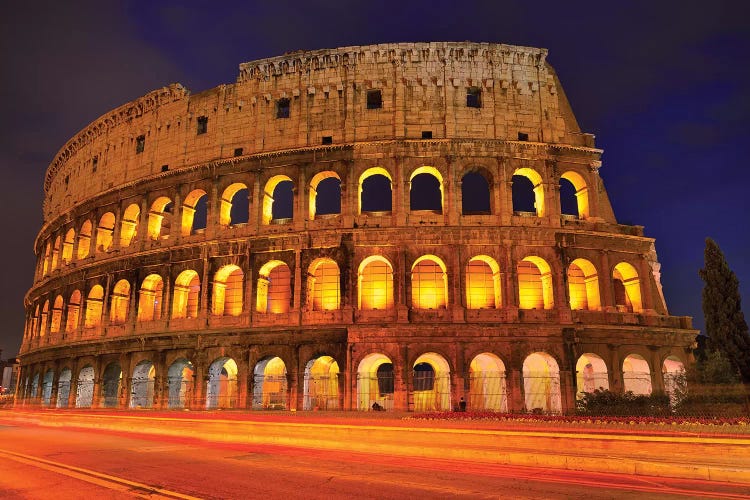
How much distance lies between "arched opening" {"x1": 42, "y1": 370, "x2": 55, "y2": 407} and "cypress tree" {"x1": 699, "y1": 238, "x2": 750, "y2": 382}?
36432 millimetres

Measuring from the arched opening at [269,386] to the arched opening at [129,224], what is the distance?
38.9 feet

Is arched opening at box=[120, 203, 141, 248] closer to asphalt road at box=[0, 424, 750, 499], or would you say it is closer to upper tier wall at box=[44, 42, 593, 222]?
upper tier wall at box=[44, 42, 593, 222]


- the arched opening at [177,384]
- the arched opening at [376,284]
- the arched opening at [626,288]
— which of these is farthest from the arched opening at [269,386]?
the arched opening at [626,288]

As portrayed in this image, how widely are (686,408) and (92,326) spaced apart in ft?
99.6

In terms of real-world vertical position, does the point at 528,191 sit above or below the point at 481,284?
above

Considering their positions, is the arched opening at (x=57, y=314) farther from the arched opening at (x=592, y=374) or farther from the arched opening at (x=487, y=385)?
the arched opening at (x=592, y=374)

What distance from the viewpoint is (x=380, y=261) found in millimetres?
26625

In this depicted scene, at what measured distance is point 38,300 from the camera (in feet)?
126

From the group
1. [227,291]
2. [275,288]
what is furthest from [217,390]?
[275,288]

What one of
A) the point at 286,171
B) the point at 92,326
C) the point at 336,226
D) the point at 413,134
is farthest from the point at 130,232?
the point at 413,134

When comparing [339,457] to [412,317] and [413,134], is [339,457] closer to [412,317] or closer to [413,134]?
[412,317]

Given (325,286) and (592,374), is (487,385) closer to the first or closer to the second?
(592,374)

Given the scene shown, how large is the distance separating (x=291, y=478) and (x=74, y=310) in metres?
31.3

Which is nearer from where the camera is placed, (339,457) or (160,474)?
(160,474)
